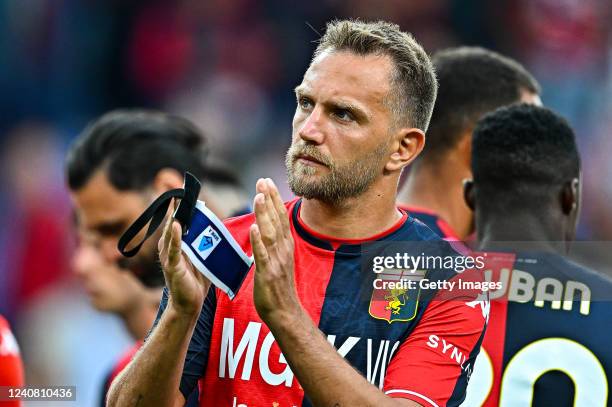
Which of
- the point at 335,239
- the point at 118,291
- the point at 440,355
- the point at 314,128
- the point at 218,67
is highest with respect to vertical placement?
the point at 218,67

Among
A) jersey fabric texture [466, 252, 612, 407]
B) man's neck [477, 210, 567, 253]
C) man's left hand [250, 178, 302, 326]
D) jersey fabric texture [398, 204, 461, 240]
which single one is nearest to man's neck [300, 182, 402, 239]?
man's left hand [250, 178, 302, 326]

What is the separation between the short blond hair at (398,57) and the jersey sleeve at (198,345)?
801 mm

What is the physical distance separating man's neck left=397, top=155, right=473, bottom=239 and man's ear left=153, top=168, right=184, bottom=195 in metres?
1.17

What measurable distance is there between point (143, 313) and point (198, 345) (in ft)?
9.21

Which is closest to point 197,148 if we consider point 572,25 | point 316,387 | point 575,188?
point 575,188

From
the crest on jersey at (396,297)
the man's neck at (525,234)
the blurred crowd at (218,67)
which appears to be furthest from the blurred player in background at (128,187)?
the blurred crowd at (218,67)

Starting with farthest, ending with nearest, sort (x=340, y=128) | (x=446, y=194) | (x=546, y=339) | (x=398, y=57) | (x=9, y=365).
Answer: (x=446, y=194)
(x=9, y=365)
(x=546, y=339)
(x=398, y=57)
(x=340, y=128)

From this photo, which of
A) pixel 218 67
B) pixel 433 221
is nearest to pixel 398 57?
pixel 433 221

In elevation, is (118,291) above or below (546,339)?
above

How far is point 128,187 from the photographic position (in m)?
5.39

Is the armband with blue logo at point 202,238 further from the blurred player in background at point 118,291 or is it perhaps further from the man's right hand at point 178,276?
the blurred player in background at point 118,291

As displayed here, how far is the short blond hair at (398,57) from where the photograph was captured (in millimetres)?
3236

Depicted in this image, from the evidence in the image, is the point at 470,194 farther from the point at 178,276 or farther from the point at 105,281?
the point at 105,281

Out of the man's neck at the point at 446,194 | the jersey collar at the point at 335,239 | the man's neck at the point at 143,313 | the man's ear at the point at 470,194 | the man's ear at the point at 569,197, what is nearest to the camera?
the jersey collar at the point at 335,239
